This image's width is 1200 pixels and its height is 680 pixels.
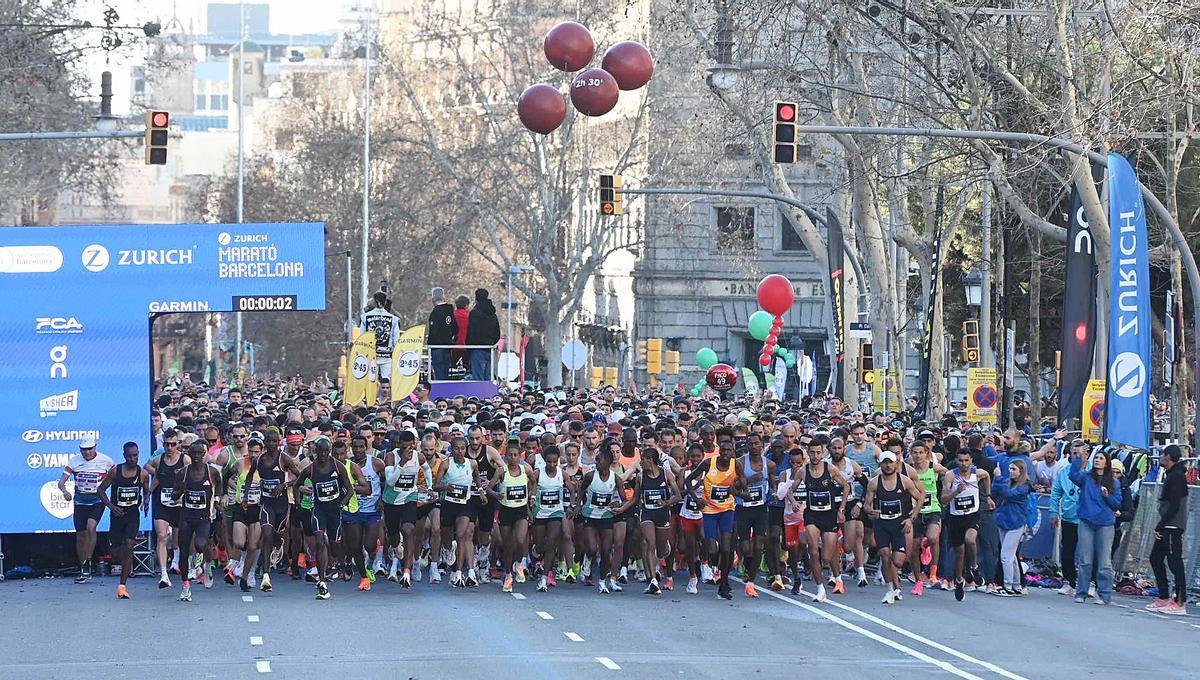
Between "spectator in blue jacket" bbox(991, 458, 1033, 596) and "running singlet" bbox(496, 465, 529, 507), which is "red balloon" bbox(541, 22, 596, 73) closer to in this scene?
"running singlet" bbox(496, 465, 529, 507)

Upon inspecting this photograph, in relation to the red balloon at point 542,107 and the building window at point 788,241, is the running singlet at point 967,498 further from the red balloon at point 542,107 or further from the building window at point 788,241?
the building window at point 788,241

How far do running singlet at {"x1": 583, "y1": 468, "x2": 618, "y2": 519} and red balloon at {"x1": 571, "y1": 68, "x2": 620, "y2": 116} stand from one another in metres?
6.53

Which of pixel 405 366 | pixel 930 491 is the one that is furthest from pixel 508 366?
pixel 930 491

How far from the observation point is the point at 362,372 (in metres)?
30.9

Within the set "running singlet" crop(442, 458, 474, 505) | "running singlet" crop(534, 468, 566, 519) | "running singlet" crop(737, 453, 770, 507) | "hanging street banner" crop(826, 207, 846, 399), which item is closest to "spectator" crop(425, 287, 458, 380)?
"hanging street banner" crop(826, 207, 846, 399)

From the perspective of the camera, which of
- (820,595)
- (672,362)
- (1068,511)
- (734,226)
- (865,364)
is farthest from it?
(734,226)

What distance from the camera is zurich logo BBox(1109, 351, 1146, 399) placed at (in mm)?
20109

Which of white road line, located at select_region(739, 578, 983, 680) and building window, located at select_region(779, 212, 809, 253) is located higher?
building window, located at select_region(779, 212, 809, 253)

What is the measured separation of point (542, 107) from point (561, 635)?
408 inches

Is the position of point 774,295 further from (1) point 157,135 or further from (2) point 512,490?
(2) point 512,490

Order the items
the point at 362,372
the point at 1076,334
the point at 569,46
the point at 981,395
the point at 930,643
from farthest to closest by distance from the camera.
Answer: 1. the point at 362,372
2. the point at 981,395
3. the point at 569,46
4. the point at 1076,334
5. the point at 930,643

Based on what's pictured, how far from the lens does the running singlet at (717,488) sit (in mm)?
19469

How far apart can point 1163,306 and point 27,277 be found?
1331 inches

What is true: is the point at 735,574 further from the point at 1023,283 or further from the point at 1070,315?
the point at 1023,283
